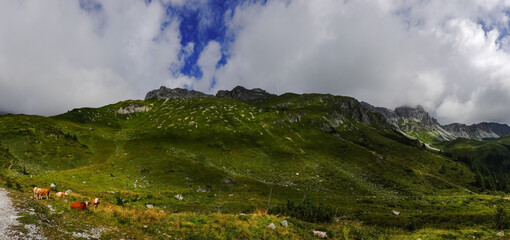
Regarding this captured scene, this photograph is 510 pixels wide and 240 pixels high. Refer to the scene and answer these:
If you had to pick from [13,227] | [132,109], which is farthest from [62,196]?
[132,109]

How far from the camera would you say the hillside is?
91.7 feet

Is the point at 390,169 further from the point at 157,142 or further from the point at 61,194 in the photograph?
the point at 61,194

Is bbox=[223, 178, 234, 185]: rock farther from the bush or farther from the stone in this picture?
the stone

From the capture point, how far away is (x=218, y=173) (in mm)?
75750

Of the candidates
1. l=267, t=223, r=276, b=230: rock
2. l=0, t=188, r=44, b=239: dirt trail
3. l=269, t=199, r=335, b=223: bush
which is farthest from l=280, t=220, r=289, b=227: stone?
l=0, t=188, r=44, b=239: dirt trail

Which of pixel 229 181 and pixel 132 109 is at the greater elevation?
pixel 132 109

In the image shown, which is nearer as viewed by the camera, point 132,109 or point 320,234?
point 320,234

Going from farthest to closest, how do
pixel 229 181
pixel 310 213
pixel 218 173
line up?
1. pixel 218 173
2. pixel 229 181
3. pixel 310 213

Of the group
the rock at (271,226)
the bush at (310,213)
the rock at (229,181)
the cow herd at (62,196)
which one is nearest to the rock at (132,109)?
the rock at (229,181)

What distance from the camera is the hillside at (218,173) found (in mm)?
27938

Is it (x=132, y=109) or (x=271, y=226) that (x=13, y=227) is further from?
(x=132, y=109)

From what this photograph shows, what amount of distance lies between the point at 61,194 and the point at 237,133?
365 ft

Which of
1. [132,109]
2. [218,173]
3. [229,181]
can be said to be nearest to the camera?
[229,181]

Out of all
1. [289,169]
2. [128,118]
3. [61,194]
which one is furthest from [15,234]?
[128,118]
